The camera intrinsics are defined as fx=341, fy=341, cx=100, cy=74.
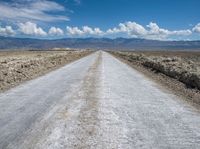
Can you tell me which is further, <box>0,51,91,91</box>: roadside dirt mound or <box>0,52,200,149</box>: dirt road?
<box>0,51,91,91</box>: roadside dirt mound

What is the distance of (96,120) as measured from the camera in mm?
9227

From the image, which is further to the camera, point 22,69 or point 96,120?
point 22,69

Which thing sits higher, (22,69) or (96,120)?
(96,120)

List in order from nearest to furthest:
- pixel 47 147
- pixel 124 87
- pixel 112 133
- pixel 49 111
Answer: pixel 47 147 → pixel 112 133 → pixel 49 111 → pixel 124 87

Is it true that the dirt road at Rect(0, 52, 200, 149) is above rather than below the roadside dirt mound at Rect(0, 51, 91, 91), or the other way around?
above

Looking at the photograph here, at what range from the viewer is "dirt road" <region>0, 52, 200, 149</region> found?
7312mm

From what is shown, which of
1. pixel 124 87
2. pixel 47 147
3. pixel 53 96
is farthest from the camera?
pixel 124 87

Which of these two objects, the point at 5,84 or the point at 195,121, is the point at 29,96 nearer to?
the point at 5,84

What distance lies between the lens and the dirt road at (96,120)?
731cm

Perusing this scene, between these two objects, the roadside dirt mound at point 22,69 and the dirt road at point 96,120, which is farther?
the roadside dirt mound at point 22,69

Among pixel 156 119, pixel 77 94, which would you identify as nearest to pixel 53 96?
pixel 77 94

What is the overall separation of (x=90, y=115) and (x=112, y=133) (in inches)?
75.8

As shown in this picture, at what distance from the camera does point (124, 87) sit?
16750 mm

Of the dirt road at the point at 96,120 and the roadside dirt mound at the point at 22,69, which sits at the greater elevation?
the dirt road at the point at 96,120
